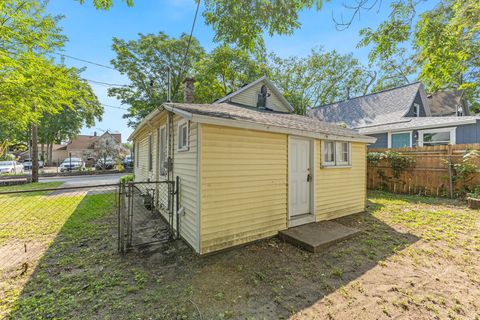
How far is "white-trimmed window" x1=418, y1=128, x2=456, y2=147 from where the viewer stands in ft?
33.8

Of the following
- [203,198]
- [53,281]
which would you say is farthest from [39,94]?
[203,198]

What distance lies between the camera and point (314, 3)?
4.46 meters

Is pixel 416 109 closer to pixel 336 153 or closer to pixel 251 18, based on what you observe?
pixel 336 153

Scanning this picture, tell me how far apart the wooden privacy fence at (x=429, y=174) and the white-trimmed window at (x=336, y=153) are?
5138 mm

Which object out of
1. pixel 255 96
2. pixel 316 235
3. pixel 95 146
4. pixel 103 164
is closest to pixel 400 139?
pixel 255 96

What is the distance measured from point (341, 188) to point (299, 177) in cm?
171

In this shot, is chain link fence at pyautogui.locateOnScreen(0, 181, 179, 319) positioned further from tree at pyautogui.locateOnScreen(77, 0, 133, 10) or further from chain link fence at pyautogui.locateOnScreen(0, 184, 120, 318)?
tree at pyautogui.locateOnScreen(77, 0, 133, 10)

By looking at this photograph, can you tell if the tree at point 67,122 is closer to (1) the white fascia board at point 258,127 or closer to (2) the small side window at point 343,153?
(1) the white fascia board at point 258,127

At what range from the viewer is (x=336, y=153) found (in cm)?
607

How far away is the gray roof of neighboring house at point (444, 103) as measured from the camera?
19.0 meters

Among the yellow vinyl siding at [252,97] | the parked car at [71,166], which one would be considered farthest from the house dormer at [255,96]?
the parked car at [71,166]

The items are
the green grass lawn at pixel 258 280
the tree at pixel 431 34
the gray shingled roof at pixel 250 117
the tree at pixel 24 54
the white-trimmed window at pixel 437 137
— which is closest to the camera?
the green grass lawn at pixel 258 280

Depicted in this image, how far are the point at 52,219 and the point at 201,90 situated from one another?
15.4 metres

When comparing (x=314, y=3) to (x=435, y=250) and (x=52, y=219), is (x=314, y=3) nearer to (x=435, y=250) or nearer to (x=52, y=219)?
(x=435, y=250)
